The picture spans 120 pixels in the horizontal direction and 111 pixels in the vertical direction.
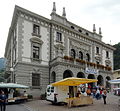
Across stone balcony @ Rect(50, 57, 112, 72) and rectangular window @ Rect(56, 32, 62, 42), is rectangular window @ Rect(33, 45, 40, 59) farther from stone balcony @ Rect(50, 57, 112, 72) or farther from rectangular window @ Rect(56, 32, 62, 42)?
rectangular window @ Rect(56, 32, 62, 42)

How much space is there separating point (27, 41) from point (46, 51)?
3.52m

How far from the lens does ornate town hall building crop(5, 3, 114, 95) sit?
91.2 feet

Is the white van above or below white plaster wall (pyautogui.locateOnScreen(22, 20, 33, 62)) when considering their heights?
below

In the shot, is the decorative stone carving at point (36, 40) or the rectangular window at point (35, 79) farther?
the decorative stone carving at point (36, 40)

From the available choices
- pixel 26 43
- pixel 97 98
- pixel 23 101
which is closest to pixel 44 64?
pixel 26 43

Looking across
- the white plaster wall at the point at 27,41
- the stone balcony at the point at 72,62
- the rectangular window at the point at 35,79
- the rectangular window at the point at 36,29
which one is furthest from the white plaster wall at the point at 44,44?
the rectangular window at the point at 35,79

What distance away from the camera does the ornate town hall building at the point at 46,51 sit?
27797 millimetres

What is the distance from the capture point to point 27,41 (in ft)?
93.1

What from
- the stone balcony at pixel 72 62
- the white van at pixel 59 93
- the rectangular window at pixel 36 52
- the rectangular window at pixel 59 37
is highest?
the rectangular window at pixel 59 37

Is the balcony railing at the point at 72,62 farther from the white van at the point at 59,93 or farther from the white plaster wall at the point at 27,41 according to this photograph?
the white van at the point at 59,93

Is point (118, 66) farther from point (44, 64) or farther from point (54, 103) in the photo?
point (54, 103)

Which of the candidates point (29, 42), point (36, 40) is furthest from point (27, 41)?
point (36, 40)

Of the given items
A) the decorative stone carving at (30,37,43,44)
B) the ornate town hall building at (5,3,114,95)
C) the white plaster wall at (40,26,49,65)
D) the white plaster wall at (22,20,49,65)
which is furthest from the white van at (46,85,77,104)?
the decorative stone carving at (30,37,43,44)

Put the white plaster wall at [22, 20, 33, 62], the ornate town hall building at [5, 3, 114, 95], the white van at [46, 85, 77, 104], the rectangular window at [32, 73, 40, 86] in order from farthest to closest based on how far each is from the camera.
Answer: the rectangular window at [32, 73, 40, 86] → the white plaster wall at [22, 20, 33, 62] → the ornate town hall building at [5, 3, 114, 95] → the white van at [46, 85, 77, 104]
